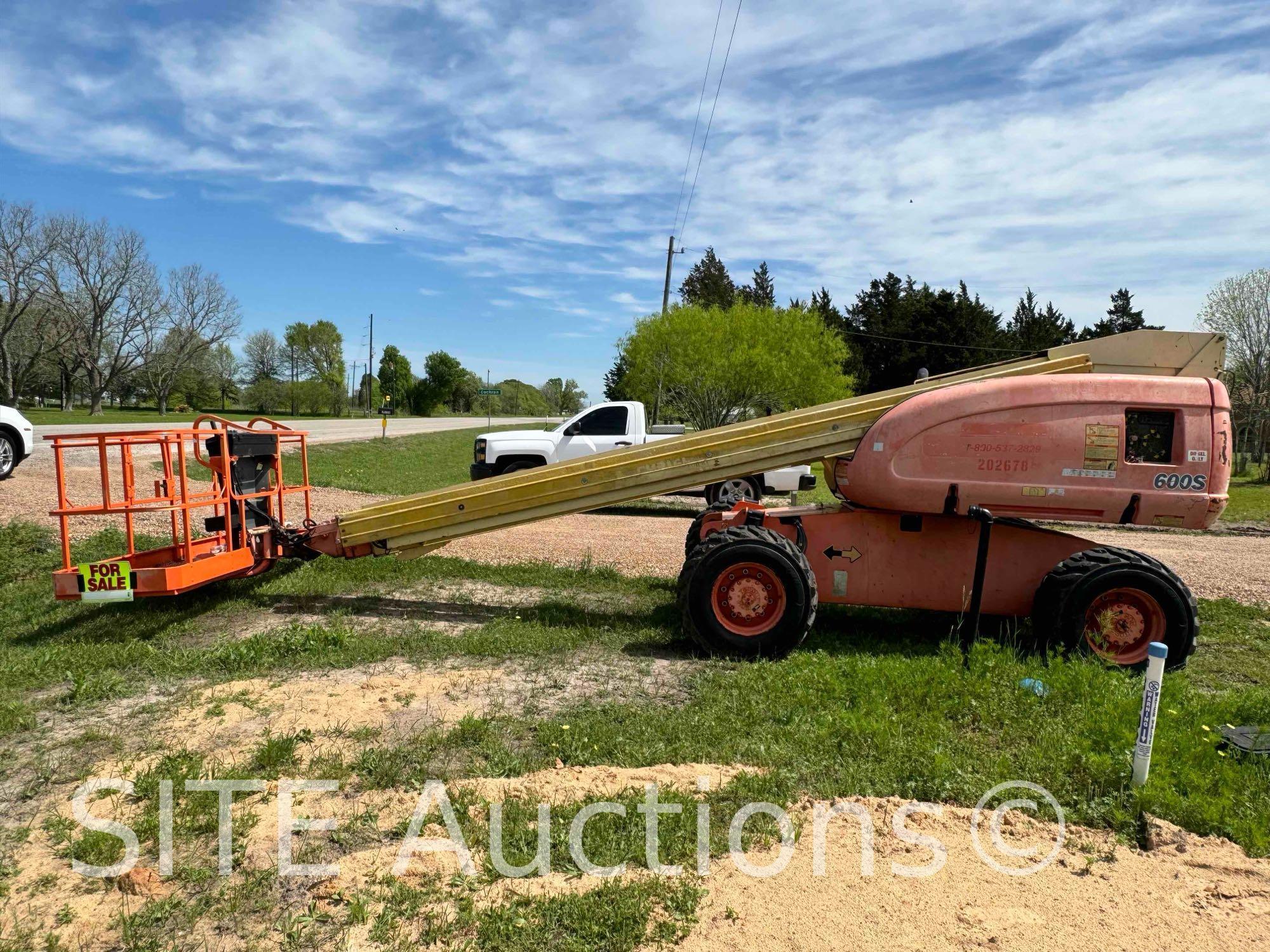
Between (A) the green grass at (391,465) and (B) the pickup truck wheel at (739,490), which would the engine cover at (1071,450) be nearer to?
(B) the pickup truck wheel at (739,490)

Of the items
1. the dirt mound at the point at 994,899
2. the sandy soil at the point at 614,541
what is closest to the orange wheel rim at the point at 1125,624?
the dirt mound at the point at 994,899

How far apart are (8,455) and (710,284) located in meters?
63.9

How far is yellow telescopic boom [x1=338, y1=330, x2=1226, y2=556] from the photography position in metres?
6.45

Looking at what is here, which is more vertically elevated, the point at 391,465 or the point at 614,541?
the point at 391,465

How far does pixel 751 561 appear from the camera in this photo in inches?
245

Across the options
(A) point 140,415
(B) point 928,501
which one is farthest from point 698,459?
(A) point 140,415

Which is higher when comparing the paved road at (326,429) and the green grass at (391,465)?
the paved road at (326,429)

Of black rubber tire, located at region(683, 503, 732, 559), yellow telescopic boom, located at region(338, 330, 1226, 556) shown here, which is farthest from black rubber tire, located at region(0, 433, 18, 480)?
black rubber tire, located at region(683, 503, 732, 559)

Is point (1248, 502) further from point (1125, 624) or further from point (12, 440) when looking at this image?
point (12, 440)

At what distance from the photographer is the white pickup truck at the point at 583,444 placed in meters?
15.3

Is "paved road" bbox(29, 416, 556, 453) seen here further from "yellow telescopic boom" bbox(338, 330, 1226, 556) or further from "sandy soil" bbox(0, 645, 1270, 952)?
"sandy soil" bbox(0, 645, 1270, 952)

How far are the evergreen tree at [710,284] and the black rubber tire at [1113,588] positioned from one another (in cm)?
6301

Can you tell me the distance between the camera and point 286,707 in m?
5.26

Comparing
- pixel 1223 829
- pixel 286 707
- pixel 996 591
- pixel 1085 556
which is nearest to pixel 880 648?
pixel 996 591
